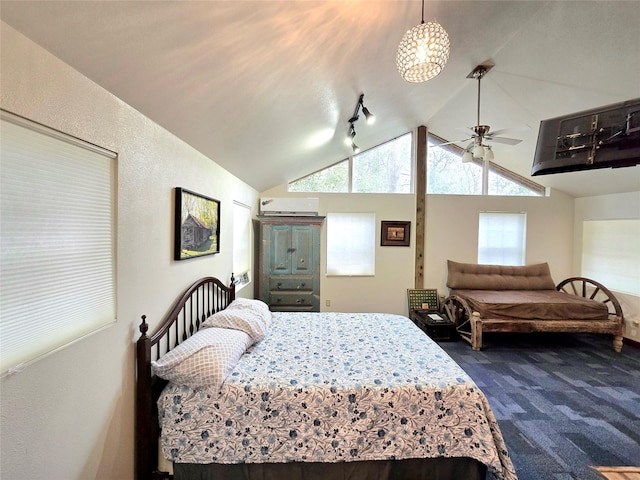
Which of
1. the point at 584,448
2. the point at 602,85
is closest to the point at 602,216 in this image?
the point at 602,85

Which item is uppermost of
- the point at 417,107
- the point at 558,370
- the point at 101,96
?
the point at 417,107

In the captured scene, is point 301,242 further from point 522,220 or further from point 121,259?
point 522,220

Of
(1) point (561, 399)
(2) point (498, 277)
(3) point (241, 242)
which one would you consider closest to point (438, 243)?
(2) point (498, 277)

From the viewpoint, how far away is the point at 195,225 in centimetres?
217

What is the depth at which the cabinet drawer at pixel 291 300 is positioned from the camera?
12.9 feet

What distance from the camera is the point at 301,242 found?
402 cm

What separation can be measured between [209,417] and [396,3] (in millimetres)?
2643

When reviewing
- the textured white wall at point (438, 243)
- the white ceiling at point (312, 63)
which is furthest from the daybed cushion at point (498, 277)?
the white ceiling at point (312, 63)

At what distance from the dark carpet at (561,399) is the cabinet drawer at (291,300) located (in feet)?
6.77

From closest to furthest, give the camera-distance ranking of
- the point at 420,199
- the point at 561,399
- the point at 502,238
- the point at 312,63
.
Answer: the point at 312,63
the point at 561,399
the point at 420,199
the point at 502,238

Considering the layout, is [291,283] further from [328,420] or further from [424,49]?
[424,49]

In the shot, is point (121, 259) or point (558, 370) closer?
point (121, 259)

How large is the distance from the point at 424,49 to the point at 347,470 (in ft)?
7.67

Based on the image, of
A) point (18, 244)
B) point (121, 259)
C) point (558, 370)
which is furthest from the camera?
point (558, 370)
